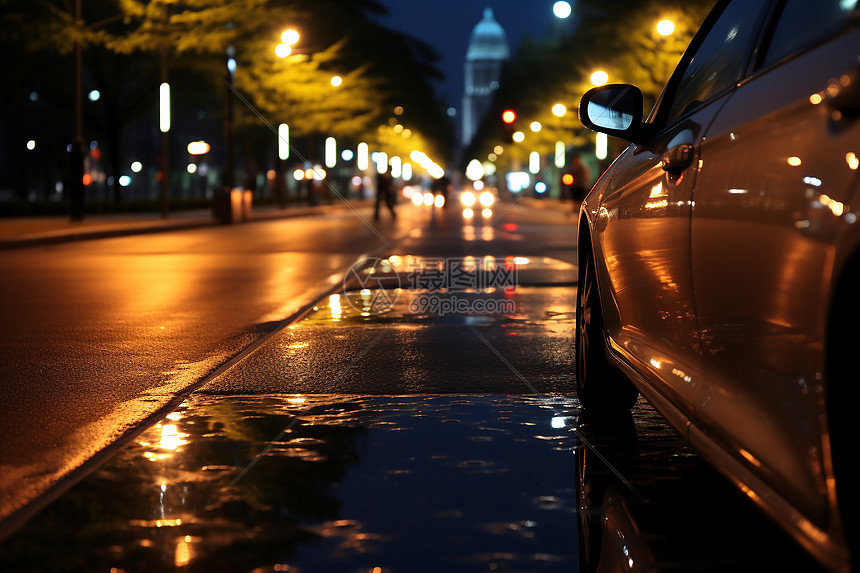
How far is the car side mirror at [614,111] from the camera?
16.1 feet

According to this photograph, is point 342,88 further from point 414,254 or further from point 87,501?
point 87,501

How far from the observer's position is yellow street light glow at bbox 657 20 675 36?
42.3m

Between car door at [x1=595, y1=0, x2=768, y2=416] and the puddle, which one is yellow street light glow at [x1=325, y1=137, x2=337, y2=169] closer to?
the puddle

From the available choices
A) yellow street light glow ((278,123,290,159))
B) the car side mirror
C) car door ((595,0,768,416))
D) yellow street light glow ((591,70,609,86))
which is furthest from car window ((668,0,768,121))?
yellow street light glow ((278,123,290,159))

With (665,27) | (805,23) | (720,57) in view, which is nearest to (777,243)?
(805,23)

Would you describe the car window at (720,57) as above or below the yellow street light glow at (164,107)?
below

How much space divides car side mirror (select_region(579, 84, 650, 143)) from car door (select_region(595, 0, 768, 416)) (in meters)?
0.10

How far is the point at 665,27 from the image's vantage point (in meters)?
42.4

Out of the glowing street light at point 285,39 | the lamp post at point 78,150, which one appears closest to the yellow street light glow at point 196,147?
the lamp post at point 78,150

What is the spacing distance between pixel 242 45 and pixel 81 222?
34.4 feet

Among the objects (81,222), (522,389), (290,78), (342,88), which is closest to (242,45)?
(81,222)

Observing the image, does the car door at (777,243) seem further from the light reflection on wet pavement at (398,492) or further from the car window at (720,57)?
the light reflection on wet pavement at (398,492)

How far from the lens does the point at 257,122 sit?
57.5 m

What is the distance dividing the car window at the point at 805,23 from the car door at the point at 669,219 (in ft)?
0.84
